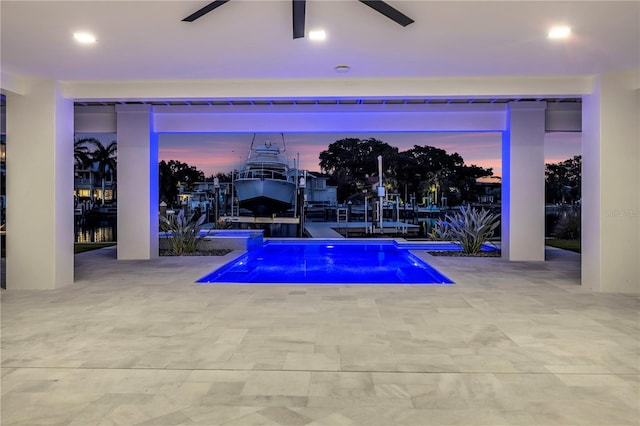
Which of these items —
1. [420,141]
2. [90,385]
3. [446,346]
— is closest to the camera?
[90,385]

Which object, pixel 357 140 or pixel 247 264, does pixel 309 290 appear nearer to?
pixel 247 264

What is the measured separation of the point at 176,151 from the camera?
68.4 feet

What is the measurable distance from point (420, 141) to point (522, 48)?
600 inches

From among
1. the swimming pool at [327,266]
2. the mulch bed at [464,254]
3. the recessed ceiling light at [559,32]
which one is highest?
the recessed ceiling light at [559,32]

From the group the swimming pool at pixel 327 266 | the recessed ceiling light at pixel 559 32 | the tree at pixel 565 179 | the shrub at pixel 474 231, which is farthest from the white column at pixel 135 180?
the tree at pixel 565 179

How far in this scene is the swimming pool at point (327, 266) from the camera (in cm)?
741

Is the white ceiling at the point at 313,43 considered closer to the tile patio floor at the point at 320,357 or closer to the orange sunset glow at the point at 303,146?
the tile patio floor at the point at 320,357

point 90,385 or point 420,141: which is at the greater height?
point 420,141

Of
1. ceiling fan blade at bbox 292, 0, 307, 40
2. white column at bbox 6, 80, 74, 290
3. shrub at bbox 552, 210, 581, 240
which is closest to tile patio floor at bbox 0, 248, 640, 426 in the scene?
white column at bbox 6, 80, 74, 290

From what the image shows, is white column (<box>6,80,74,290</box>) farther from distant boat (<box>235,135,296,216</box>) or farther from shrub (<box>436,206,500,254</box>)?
distant boat (<box>235,135,296,216</box>)

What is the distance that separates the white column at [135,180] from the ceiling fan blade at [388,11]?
690cm

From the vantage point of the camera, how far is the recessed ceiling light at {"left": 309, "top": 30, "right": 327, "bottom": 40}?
4.41m

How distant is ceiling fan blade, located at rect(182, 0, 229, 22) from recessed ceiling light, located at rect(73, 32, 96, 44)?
124 cm

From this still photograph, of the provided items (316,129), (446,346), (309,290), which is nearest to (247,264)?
(316,129)
